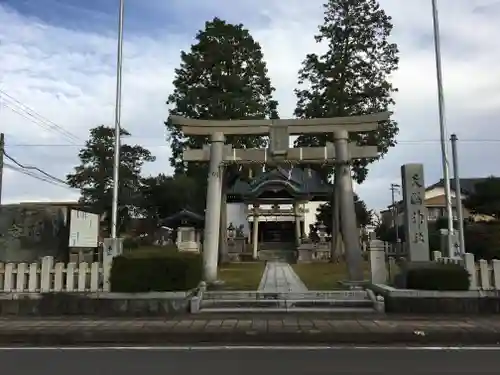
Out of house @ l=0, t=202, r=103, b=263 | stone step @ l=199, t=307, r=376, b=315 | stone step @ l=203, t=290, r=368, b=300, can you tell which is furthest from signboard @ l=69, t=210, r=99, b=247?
stone step @ l=199, t=307, r=376, b=315

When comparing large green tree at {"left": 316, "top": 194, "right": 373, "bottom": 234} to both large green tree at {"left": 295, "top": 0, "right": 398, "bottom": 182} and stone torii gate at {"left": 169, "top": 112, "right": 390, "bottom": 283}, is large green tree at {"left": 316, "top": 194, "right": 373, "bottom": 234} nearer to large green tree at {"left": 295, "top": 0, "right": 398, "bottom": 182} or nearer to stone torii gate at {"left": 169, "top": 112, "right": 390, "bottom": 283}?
large green tree at {"left": 295, "top": 0, "right": 398, "bottom": 182}

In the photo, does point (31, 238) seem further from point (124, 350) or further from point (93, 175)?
point (93, 175)

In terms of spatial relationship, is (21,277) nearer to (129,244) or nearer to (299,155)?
(299,155)

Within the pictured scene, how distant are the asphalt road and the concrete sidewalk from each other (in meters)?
0.81

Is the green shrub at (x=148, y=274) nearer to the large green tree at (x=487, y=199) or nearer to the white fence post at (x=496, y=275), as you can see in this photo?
the white fence post at (x=496, y=275)

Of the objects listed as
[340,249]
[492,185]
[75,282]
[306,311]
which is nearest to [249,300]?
[306,311]

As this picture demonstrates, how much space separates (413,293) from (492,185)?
24.3 metres

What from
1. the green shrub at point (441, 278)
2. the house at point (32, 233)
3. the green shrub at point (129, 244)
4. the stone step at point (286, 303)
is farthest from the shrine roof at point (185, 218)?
the green shrub at point (441, 278)

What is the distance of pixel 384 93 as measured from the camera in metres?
30.1

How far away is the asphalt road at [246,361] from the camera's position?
23.5ft

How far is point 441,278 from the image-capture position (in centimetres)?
1231

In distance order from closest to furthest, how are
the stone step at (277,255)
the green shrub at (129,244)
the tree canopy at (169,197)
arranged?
the green shrub at (129,244), the stone step at (277,255), the tree canopy at (169,197)

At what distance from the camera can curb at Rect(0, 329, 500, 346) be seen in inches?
375

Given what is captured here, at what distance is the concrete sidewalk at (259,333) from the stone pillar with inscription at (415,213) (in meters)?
3.59
